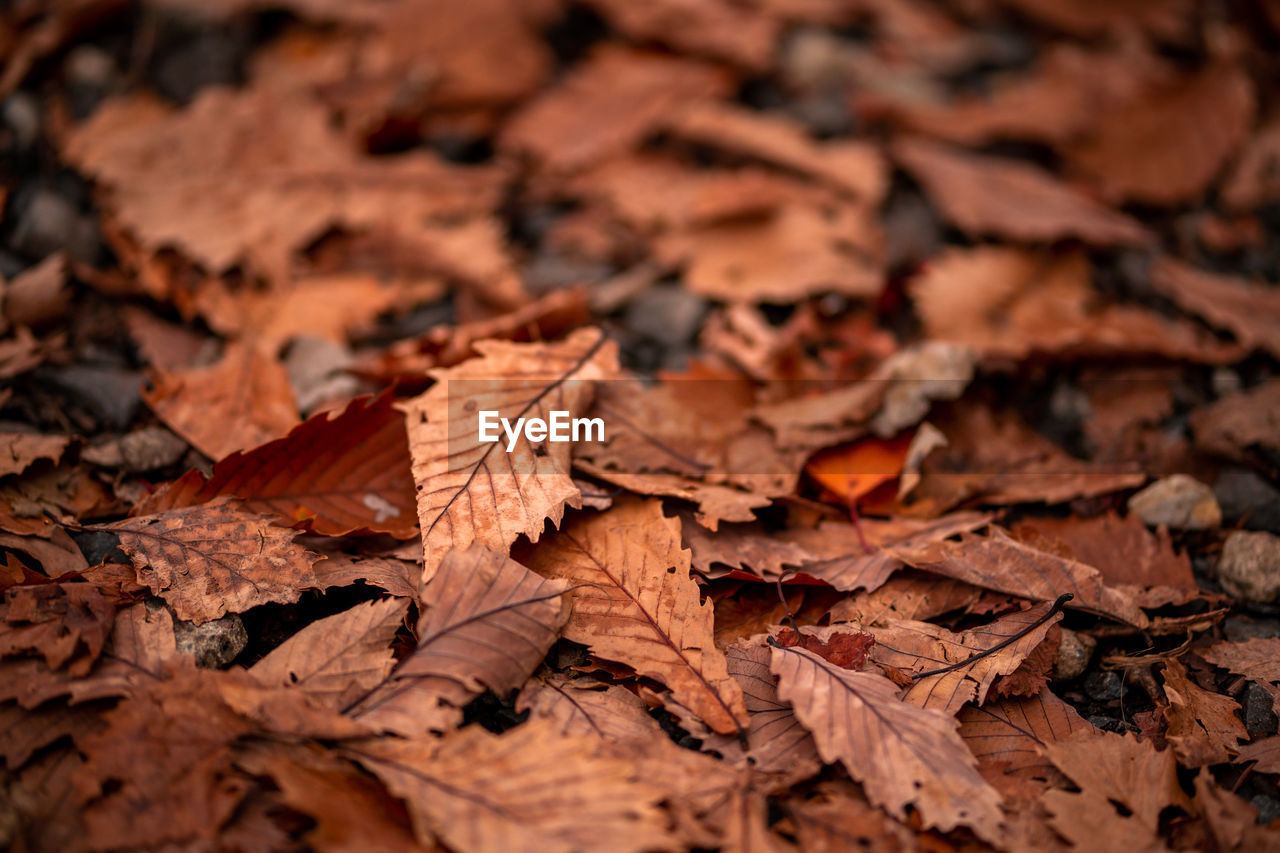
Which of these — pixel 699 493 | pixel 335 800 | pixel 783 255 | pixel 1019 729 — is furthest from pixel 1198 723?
pixel 783 255

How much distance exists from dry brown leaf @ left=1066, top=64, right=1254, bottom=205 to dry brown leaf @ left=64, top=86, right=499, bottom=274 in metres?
2.36

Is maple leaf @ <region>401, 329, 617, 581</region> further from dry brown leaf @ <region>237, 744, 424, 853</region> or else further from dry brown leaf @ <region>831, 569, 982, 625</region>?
dry brown leaf @ <region>831, 569, 982, 625</region>

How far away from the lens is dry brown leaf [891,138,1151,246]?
119 inches

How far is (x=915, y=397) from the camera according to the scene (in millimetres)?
2318

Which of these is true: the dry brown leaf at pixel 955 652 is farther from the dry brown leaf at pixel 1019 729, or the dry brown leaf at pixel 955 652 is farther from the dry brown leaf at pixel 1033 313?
the dry brown leaf at pixel 1033 313

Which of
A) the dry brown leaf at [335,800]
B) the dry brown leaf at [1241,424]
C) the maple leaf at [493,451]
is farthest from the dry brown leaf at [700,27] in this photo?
the dry brown leaf at [335,800]

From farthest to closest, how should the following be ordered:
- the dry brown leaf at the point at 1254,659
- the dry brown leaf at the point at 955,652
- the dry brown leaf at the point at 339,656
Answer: the dry brown leaf at the point at 1254,659 → the dry brown leaf at the point at 955,652 → the dry brown leaf at the point at 339,656

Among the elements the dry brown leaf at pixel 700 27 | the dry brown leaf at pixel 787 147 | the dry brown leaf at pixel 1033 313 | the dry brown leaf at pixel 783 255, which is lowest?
the dry brown leaf at pixel 1033 313

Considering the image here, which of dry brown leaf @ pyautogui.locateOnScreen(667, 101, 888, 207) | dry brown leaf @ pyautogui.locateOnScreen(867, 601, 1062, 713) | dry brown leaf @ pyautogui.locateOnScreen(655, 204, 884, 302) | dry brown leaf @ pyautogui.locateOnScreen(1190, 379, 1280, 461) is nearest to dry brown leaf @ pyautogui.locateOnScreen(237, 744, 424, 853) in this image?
dry brown leaf @ pyautogui.locateOnScreen(867, 601, 1062, 713)

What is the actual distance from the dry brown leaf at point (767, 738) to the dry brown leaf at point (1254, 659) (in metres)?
0.97

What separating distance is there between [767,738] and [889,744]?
221 mm

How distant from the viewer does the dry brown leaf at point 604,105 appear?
3.26m

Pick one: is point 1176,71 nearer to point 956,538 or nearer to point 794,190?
point 794,190

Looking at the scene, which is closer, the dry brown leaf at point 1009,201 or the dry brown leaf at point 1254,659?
the dry brown leaf at point 1254,659
